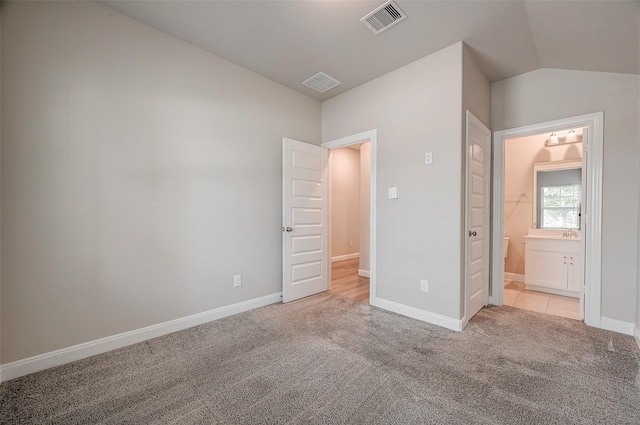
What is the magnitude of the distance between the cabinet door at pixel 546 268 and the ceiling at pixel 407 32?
7.65 ft

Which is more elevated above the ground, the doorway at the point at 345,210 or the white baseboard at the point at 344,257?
the doorway at the point at 345,210

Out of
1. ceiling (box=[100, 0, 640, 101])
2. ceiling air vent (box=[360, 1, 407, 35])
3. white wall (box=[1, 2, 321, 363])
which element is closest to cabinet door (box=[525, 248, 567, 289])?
ceiling (box=[100, 0, 640, 101])

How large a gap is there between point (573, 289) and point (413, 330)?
2.64 metres

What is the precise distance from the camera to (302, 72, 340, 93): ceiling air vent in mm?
3224

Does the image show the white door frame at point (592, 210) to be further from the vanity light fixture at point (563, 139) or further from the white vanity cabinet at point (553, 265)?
the vanity light fixture at point (563, 139)

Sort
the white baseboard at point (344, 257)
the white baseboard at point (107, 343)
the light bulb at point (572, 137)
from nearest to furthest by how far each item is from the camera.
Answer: the white baseboard at point (107, 343)
the light bulb at point (572, 137)
the white baseboard at point (344, 257)

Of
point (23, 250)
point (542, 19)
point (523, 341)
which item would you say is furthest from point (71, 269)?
point (542, 19)

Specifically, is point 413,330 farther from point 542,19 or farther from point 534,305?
point 542,19

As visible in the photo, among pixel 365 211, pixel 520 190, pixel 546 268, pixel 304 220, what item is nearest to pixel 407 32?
pixel 304 220

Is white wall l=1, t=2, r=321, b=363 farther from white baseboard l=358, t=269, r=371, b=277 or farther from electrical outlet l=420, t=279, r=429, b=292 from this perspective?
white baseboard l=358, t=269, r=371, b=277

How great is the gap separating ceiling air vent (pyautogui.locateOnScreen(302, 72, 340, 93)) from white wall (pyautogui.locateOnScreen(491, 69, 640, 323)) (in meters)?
2.49

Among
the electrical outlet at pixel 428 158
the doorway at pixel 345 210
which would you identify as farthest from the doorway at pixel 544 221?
the doorway at pixel 345 210

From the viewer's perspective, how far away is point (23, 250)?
1.84 meters

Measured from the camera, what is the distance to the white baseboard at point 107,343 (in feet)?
Result: 6.03
